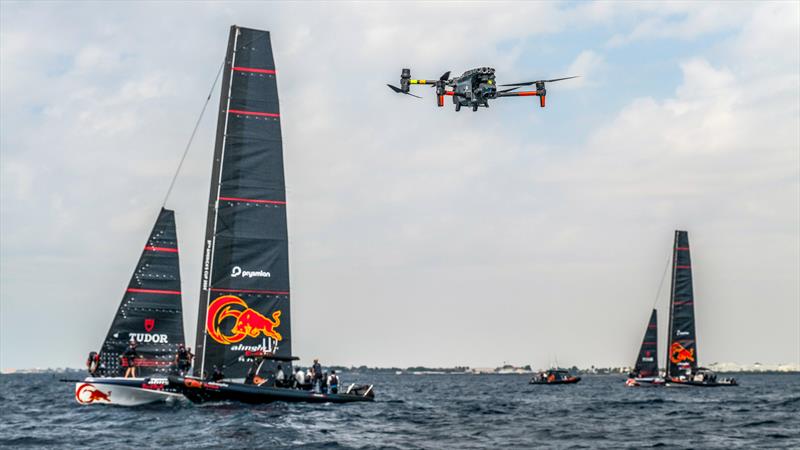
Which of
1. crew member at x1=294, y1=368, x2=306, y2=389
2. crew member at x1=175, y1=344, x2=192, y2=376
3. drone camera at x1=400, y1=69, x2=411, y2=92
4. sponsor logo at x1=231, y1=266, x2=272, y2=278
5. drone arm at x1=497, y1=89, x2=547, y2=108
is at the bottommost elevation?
crew member at x1=294, y1=368, x2=306, y2=389

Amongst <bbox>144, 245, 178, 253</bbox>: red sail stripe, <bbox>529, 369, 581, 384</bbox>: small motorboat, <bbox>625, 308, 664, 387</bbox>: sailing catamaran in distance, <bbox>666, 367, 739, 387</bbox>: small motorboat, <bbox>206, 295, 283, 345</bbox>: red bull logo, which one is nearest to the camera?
<bbox>206, 295, 283, 345</bbox>: red bull logo

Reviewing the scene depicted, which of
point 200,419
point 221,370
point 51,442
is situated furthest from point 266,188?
point 51,442

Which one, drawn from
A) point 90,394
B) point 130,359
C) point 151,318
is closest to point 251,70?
point 151,318

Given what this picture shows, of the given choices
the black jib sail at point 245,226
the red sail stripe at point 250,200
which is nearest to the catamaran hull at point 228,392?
the black jib sail at point 245,226

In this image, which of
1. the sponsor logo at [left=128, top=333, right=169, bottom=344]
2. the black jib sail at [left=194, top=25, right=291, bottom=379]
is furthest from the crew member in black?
the sponsor logo at [left=128, top=333, right=169, bottom=344]

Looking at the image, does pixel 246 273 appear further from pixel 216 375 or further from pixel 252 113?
pixel 252 113

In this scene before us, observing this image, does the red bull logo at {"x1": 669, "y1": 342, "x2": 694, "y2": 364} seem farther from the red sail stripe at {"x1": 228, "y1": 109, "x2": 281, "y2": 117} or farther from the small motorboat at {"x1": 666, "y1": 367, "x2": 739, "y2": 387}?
the red sail stripe at {"x1": 228, "y1": 109, "x2": 281, "y2": 117}

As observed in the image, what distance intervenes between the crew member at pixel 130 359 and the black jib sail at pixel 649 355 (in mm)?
61411

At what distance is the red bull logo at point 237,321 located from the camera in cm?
3922

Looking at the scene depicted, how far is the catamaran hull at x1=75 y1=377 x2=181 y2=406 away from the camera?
128ft

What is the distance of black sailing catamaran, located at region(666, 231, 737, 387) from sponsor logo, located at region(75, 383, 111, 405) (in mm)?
55727

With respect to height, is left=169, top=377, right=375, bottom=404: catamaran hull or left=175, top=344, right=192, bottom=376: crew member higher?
left=175, top=344, right=192, bottom=376: crew member

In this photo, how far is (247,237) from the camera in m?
39.6

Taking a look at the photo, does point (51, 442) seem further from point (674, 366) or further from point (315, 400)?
point (674, 366)
